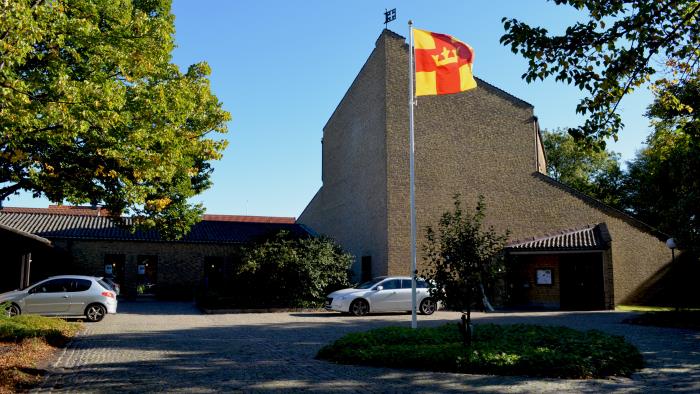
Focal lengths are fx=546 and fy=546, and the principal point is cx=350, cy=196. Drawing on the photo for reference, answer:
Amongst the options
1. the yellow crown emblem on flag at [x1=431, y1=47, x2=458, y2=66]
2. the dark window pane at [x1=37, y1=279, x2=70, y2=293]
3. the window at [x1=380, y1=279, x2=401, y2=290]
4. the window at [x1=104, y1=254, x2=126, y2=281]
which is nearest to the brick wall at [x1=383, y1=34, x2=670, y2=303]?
the window at [x1=380, y1=279, x2=401, y2=290]

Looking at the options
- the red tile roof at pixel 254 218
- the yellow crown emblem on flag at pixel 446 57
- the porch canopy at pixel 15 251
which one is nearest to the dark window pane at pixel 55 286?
the porch canopy at pixel 15 251

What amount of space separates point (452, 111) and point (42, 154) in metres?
19.5

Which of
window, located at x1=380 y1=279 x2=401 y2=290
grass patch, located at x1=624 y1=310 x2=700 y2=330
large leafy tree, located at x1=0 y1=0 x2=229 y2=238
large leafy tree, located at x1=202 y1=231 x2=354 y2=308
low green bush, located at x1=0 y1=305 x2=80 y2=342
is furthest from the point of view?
large leafy tree, located at x1=202 y1=231 x2=354 y2=308

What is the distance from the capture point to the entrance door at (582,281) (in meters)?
24.6

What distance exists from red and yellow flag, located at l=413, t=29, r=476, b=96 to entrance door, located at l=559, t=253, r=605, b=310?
41.5ft

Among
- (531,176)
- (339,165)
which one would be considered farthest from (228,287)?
(531,176)

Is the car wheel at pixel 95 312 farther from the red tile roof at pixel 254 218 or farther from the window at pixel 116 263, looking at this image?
the red tile roof at pixel 254 218

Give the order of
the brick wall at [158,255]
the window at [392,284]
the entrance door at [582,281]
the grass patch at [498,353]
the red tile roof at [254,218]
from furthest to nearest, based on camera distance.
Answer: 1. the red tile roof at [254,218]
2. the brick wall at [158,255]
3. the entrance door at [582,281]
4. the window at [392,284]
5. the grass patch at [498,353]

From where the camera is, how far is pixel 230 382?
8.04 m

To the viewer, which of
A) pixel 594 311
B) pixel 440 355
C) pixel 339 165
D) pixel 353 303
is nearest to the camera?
pixel 440 355

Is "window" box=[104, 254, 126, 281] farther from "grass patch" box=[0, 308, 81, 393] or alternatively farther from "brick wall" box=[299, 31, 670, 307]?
"grass patch" box=[0, 308, 81, 393]

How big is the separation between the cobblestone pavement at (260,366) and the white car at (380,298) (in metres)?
3.89

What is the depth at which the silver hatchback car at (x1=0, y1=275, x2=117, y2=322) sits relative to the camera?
17.5 m

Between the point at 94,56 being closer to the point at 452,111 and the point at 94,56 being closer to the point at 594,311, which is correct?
the point at 452,111
